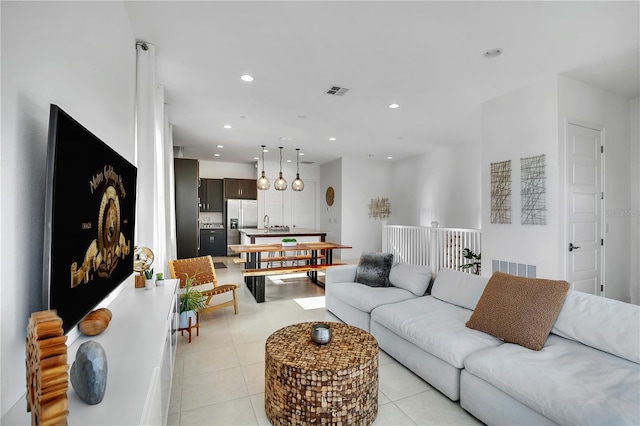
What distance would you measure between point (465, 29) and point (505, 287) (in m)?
2.09

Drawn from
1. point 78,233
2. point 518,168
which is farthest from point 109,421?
point 518,168

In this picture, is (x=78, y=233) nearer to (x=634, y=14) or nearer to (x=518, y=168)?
(x=634, y=14)

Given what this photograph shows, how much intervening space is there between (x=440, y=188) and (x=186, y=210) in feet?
18.4

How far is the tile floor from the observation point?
6.55ft

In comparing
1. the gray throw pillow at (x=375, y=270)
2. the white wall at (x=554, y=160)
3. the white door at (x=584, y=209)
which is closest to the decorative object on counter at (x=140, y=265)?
the gray throw pillow at (x=375, y=270)

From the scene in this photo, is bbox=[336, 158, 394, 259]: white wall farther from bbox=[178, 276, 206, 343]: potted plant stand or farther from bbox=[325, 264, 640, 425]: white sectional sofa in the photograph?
bbox=[325, 264, 640, 425]: white sectional sofa

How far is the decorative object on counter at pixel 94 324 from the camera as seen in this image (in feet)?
4.87

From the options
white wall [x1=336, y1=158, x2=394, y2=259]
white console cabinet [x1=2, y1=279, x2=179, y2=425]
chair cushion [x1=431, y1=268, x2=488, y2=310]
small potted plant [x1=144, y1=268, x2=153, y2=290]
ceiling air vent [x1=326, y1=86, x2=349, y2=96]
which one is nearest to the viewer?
white console cabinet [x1=2, y1=279, x2=179, y2=425]

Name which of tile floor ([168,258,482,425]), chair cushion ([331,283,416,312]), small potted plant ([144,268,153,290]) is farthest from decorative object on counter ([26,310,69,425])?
chair cushion ([331,283,416,312])

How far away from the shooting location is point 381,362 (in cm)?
272

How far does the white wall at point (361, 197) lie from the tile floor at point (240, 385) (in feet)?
16.4

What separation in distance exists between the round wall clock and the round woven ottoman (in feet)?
23.3

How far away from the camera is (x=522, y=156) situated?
12.3ft

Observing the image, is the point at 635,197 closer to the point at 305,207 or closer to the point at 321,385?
the point at 321,385
